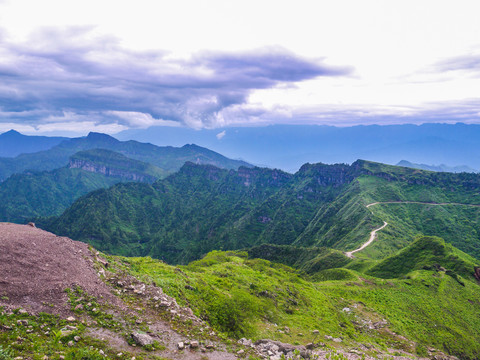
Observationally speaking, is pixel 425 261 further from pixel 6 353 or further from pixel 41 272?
pixel 6 353

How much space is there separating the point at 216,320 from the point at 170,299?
5.62m

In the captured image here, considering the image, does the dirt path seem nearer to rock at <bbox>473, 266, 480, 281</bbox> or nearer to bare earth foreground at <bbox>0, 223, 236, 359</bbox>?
rock at <bbox>473, 266, 480, 281</bbox>

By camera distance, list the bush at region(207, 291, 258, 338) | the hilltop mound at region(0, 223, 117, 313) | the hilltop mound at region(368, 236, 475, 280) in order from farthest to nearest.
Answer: the hilltop mound at region(368, 236, 475, 280), the bush at region(207, 291, 258, 338), the hilltop mound at region(0, 223, 117, 313)

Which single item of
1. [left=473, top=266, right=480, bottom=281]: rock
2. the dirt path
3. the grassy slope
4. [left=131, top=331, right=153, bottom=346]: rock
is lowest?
the dirt path

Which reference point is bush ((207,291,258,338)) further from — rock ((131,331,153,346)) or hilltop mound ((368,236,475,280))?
hilltop mound ((368,236,475,280))

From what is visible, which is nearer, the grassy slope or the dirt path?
the grassy slope

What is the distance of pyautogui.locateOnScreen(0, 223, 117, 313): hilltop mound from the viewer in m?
19.8

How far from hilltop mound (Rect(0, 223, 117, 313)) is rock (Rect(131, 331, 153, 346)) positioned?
214 inches

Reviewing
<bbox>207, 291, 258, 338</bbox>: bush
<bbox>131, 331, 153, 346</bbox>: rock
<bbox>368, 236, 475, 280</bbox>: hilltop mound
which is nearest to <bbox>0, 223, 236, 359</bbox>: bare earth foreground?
<bbox>131, 331, 153, 346</bbox>: rock

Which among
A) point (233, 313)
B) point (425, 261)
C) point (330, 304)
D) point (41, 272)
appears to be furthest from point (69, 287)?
point (425, 261)

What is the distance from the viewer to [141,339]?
19.5m

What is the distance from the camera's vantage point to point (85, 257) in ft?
91.5

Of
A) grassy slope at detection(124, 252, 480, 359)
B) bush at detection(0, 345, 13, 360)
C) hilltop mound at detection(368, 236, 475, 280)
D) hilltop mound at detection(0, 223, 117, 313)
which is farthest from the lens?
hilltop mound at detection(368, 236, 475, 280)

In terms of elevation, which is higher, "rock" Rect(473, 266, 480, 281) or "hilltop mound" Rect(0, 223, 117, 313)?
"hilltop mound" Rect(0, 223, 117, 313)
